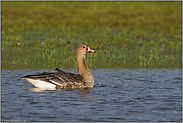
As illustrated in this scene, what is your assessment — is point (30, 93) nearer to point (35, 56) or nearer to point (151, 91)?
point (151, 91)

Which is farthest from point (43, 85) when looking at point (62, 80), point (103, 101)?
point (103, 101)

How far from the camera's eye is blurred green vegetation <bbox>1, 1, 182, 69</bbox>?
22.9m

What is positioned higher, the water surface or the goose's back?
the goose's back

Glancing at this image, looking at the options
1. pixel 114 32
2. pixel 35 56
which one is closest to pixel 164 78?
pixel 35 56

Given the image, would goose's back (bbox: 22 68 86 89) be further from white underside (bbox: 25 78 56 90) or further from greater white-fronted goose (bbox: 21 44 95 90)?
white underside (bbox: 25 78 56 90)

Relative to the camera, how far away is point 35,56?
23.9m

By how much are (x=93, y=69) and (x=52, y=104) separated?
25.6ft

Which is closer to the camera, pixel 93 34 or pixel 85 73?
pixel 85 73

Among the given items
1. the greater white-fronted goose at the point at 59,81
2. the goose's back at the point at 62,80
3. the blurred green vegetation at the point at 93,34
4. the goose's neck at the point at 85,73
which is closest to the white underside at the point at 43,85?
the greater white-fronted goose at the point at 59,81

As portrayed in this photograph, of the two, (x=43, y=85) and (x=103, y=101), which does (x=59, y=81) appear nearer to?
(x=43, y=85)

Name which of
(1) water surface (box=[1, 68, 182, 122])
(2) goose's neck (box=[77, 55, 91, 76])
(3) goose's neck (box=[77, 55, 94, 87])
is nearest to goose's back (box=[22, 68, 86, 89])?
(3) goose's neck (box=[77, 55, 94, 87])

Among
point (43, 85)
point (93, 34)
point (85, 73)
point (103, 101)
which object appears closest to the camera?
point (103, 101)

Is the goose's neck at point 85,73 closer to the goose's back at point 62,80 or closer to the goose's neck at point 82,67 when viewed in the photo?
the goose's neck at point 82,67

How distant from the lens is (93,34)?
3306cm
